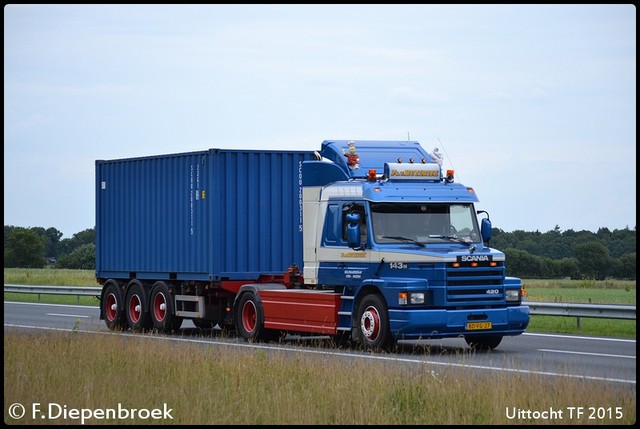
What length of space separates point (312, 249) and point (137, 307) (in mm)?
6353

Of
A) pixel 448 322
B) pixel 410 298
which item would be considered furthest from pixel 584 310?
pixel 410 298

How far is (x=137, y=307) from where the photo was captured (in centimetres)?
2795

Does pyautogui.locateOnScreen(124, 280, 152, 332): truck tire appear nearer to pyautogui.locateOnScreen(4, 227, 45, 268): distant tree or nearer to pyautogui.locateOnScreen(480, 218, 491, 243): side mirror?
pyautogui.locateOnScreen(480, 218, 491, 243): side mirror

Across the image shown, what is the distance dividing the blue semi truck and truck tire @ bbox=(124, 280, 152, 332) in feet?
0.13

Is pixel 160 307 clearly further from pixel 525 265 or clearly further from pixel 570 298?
pixel 525 265

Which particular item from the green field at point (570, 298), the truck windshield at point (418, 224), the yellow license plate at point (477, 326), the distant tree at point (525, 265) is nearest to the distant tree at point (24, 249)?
the distant tree at point (525, 265)

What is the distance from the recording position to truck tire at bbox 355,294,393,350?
20859 mm

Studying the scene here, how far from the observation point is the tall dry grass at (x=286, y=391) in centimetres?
1209

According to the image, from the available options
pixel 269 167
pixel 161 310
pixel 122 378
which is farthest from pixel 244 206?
pixel 122 378

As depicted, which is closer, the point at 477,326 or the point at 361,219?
the point at 477,326

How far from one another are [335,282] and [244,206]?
12.0ft

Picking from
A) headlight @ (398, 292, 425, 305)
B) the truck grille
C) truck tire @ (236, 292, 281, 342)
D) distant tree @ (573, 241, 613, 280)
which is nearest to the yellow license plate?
the truck grille

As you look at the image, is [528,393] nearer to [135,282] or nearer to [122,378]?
[122,378]

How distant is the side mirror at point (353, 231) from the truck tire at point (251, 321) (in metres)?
3.11
